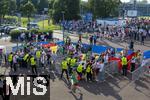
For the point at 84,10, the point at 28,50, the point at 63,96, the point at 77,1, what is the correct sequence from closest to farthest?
the point at 63,96
the point at 28,50
the point at 77,1
the point at 84,10

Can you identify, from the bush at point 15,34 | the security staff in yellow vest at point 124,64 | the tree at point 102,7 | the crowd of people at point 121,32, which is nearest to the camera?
the security staff in yellow vest at point 124,64

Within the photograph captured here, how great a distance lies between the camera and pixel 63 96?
19.4 meters

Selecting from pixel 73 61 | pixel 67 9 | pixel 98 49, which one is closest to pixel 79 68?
pixel 73 61

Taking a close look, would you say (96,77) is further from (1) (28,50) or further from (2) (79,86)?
(1) (28,50)

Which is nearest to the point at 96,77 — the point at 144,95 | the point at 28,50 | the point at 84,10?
the point at 144,95

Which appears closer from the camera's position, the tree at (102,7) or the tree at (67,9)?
the tree at (67,9)

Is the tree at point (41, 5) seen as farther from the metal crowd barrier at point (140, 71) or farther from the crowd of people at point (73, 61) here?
the metal crowd barrier at point (140, 71)

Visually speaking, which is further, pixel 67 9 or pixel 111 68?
pixel 67 9

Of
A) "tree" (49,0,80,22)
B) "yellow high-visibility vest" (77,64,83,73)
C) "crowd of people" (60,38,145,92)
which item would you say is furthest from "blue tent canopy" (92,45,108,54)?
"tree" (49,0,80,22)

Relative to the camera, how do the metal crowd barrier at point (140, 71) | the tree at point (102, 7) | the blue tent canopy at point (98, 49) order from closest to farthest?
the metal crowd barrier at point (140, 71), the blue tent canopy at point (98, 49), the tree at point (102, 7)

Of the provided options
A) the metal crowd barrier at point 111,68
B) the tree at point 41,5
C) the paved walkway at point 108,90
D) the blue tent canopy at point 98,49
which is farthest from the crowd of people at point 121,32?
the tree at point 41,5

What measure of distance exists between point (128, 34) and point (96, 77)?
68.2 ft

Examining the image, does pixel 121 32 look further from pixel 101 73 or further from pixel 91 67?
pixel 91 67

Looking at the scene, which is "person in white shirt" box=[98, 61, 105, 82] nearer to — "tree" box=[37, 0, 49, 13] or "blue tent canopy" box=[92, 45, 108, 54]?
"blue tent canopy" box=[92, 45, 108, 54]
